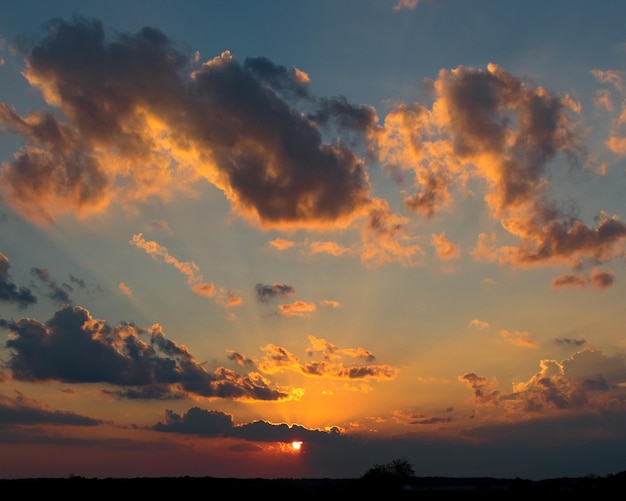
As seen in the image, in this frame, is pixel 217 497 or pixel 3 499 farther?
pixel 217 497

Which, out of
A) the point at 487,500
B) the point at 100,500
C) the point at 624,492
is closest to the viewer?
the point at 100,500

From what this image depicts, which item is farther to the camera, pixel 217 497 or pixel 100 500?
pixel 217 497

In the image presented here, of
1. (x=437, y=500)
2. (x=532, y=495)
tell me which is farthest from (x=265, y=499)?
(x=532, y=495)

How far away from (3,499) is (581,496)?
463 feet

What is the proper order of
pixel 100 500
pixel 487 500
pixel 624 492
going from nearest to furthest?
pixel 100 500, pixel 487 500, pixel 624 492

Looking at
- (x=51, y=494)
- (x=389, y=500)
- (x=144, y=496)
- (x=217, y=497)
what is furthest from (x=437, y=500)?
(x=51, y=494)

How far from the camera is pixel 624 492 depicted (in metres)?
178

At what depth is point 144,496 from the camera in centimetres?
17188

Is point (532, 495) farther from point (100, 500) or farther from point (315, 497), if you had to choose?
point (100, 500)

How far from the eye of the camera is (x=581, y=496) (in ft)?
556

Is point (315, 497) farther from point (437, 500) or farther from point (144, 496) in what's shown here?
point (144, 496)

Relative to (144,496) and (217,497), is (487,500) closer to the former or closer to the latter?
(217,497)

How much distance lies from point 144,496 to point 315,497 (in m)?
44.4

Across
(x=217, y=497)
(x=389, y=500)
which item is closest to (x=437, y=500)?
(x=389, y=500)
